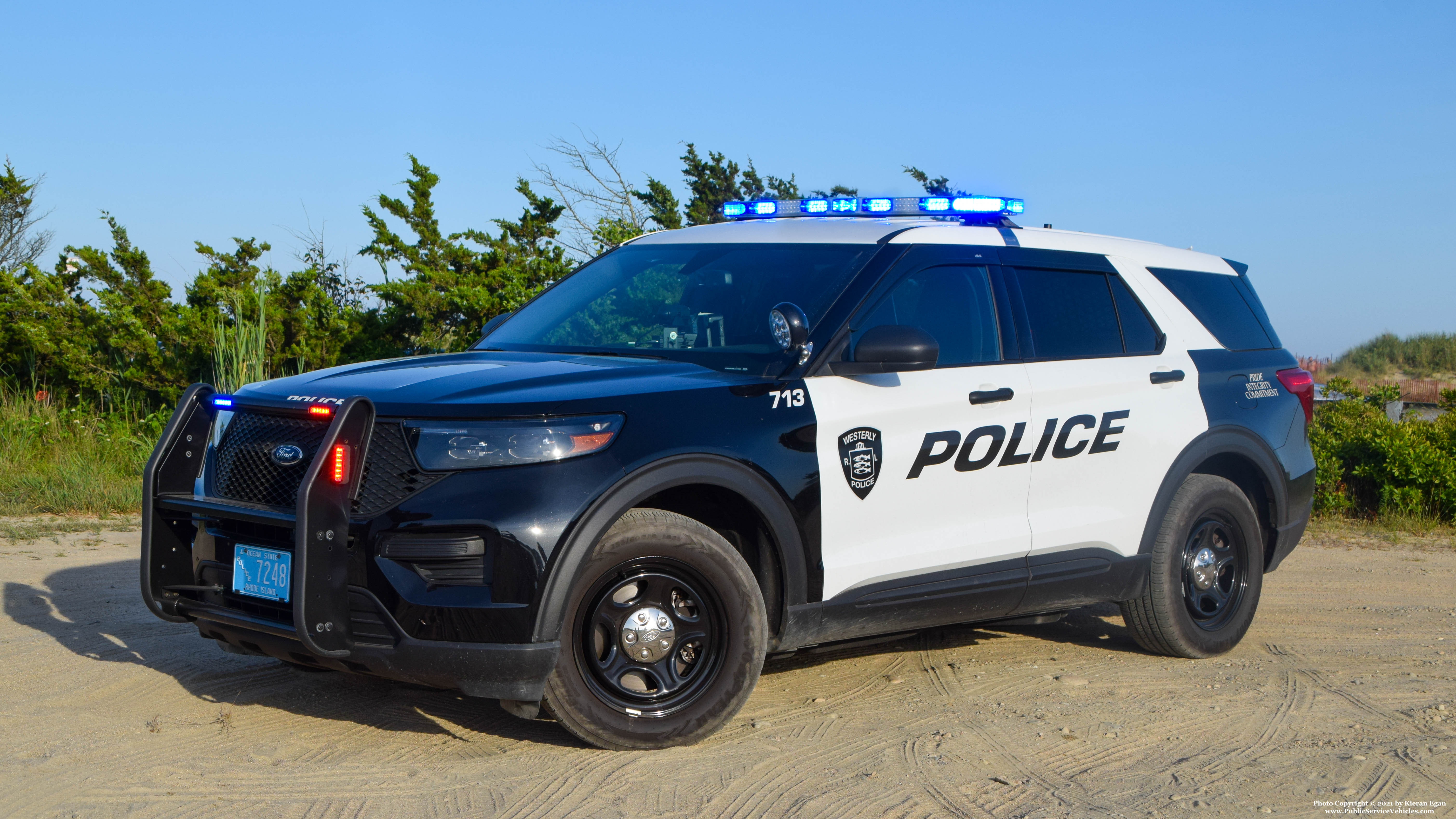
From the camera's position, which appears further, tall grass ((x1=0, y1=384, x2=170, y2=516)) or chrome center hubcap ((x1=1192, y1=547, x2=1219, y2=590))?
tall grass ((x1=0, y1=384, x2=170, y2=516))

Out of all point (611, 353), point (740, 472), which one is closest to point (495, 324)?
point (611, 353)

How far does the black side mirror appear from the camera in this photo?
444 centimetres

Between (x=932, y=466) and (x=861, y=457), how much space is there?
1.15ft

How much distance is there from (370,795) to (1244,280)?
16.2ft

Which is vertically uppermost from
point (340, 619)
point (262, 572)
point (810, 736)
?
point (262, 572)

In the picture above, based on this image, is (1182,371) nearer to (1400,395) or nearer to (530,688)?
(530,688)

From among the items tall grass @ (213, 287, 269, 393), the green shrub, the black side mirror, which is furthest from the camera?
tall grass @ (213, 287, 269, 393)

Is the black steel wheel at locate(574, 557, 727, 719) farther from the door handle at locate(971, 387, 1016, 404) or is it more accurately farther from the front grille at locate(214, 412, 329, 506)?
the door handle at locate(971, 387, 1016, 404)

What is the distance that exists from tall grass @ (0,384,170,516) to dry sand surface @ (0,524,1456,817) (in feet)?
A: 12.4

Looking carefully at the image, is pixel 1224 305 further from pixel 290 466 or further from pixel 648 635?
pixel 290 466

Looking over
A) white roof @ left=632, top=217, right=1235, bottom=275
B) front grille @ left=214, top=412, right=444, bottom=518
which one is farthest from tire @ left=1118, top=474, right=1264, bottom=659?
front grille @ left=214, top=412, right=444, bottom=518

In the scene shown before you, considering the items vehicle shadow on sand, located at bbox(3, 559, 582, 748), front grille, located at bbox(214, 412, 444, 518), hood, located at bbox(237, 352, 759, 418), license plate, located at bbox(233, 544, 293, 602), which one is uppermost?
hood, located at bbox(237, 352, 759, 418)

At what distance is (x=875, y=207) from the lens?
18.6 feet

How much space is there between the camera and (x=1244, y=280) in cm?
647
